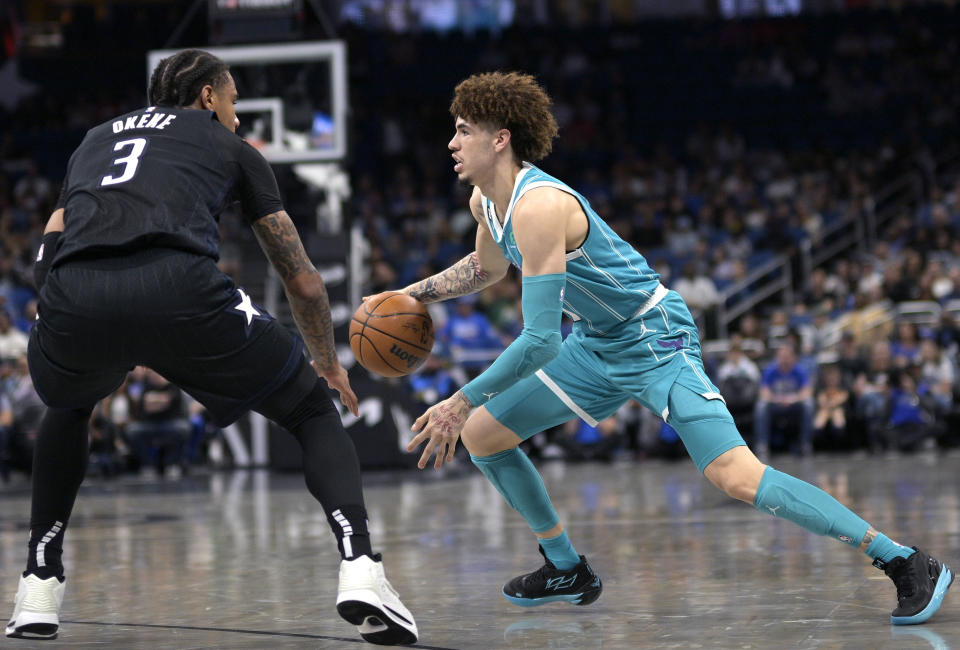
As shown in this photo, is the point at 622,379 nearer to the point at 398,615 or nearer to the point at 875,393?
the point at 398,615

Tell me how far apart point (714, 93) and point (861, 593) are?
20176 mm

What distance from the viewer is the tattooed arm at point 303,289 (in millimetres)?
4188

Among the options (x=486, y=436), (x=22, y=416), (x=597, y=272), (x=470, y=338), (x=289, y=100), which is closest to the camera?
(x=597, y=272)

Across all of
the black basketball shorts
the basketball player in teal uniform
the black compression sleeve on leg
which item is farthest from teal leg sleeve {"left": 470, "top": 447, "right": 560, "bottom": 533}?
the black basketball shorts

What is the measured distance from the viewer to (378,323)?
5125 mm

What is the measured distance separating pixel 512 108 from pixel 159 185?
4.33 feet

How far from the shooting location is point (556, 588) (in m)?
4.95

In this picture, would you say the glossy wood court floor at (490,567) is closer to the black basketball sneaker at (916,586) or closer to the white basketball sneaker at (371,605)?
the black basketball sneaker at (916,586)

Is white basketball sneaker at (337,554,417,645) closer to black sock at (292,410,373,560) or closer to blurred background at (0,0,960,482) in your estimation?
black sock at (292,410,373,560)

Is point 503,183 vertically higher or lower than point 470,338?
higher

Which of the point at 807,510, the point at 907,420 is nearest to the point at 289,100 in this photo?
the point at 907,420

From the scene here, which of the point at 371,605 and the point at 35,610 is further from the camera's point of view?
the point at 35,610

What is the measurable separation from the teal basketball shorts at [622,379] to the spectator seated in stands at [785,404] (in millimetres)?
9751

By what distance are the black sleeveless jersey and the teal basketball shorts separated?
1302 millimetres
